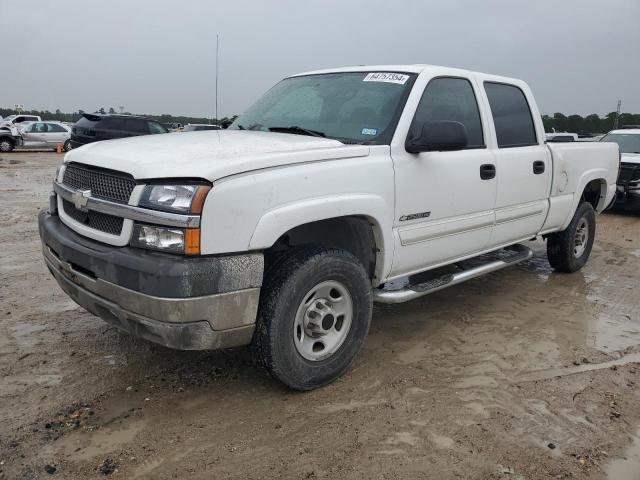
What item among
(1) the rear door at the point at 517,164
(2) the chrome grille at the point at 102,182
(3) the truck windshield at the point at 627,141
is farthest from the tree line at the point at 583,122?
(2) the chrome grille at the point at 102,182

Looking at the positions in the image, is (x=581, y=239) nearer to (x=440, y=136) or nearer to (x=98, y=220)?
(x=440, y=136)

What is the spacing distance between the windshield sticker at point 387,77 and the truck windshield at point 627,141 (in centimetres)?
936

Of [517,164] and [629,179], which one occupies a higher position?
[517,164]

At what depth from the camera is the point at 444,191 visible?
3779 millimetres

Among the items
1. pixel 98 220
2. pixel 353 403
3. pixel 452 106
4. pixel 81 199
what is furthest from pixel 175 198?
pixel 452 106

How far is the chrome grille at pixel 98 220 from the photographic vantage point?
2822mm

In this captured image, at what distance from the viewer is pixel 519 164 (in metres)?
4.53

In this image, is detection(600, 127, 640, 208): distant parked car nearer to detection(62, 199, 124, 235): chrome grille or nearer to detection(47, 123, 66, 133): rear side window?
detection(62, 199, 124, 235): chrome grille

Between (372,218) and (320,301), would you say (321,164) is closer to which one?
(372,218)

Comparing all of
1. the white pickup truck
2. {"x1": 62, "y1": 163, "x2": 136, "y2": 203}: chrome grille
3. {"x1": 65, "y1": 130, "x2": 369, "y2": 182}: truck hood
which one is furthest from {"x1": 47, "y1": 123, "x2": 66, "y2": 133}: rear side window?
{"x1": 62, "y1": 163, "x2": 136, "y2": 203}: chrome grille

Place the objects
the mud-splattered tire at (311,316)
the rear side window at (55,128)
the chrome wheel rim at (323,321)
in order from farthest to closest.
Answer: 1. the rear side window at (55,128)
2. the chrome wheel rim at (323,321)
3. the mud-splattered tire at (311,316)

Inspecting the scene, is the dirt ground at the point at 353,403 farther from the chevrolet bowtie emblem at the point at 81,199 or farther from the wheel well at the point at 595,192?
the wheel well at the point at 595,192

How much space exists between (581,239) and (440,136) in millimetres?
3648

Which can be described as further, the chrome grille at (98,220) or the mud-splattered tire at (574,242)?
the mud-splattered tire at (574,242)
